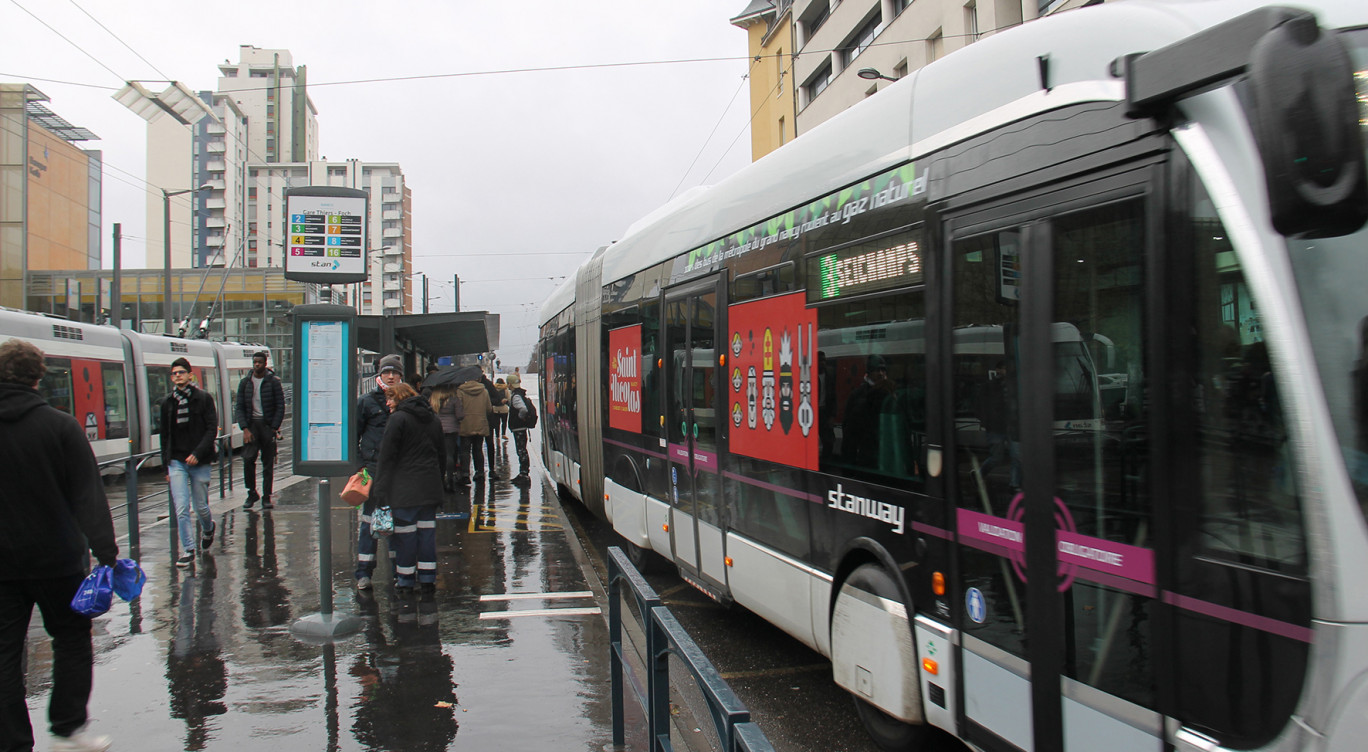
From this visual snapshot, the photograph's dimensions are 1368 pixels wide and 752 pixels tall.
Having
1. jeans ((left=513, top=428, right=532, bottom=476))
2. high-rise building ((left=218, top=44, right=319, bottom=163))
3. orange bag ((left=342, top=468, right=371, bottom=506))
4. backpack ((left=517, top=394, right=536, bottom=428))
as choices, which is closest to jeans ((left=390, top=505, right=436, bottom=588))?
orange bag ((left=342, top=468, right=371, bottom=506))

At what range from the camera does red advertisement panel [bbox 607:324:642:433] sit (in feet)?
26.2

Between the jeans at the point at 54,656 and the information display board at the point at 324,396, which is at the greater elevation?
the information display board at the point at 324,396

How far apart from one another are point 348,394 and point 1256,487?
18.9ft

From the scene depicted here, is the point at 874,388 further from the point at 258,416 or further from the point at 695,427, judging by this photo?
the point at 258,416

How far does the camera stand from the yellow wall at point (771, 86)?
34875 mm

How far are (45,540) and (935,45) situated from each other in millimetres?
22458

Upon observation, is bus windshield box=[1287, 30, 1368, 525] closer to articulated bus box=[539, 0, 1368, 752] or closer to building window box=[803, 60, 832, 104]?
articulated bus box=[539, 0, 1368, 752]

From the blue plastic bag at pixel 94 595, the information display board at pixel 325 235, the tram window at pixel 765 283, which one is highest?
the information display board at pixel 325 235

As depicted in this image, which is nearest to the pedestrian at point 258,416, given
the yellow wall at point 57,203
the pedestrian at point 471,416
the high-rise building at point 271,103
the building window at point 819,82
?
the pedestrian at point 471,416

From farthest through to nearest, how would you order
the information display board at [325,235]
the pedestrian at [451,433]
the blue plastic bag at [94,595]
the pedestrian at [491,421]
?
the pedestrian at [491,421] < the pedestrian at [451,433] < the information display board at [325,235] < the blue plastic bag at [94,595]

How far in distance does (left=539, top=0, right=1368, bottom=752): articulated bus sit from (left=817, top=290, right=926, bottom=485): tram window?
0.6 inches

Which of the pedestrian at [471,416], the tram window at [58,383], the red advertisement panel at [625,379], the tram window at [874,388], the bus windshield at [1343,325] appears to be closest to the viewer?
the bus windshield at [1343,325]

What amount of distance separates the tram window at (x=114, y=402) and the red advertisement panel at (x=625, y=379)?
1283 centimetres

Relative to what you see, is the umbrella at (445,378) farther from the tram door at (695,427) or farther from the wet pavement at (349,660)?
the tram door at (695,427)
